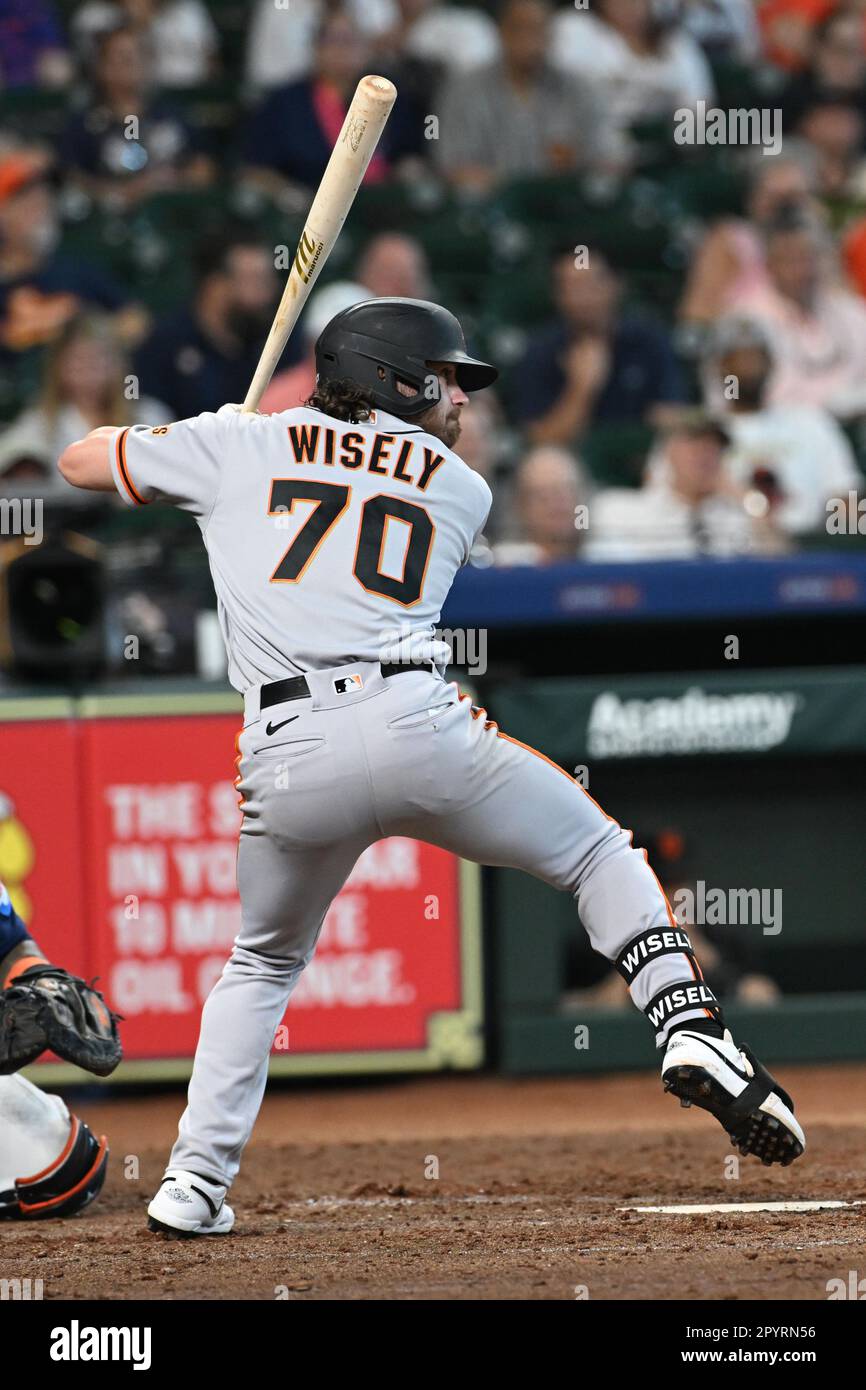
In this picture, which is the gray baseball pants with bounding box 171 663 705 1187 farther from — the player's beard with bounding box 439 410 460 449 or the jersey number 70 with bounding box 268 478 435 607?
the player's beard with bounding box 439 410 460 449

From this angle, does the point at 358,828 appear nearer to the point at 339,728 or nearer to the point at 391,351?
the point at 339,728

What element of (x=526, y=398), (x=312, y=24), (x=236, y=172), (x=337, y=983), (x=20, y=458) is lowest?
(x=337, y=983)

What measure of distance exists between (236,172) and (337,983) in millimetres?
4487

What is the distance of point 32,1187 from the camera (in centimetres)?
418

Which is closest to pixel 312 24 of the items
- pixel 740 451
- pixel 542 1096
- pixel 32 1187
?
pixel 740 451

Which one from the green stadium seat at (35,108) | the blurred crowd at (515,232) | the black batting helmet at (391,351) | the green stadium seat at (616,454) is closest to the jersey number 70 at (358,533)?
the black batting helmet at (391,351)

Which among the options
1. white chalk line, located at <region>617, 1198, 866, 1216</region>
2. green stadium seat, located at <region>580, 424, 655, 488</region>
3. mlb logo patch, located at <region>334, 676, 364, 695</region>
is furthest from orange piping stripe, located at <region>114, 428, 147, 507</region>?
green stadium seat, located at <region>580, 424, 655, 488</region>

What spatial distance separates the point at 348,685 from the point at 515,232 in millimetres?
5785

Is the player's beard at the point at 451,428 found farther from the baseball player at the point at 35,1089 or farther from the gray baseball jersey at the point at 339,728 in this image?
the baseball player at the point at 35,1089

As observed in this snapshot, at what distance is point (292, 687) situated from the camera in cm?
361

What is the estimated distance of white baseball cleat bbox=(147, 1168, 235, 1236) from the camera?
3.76 metres

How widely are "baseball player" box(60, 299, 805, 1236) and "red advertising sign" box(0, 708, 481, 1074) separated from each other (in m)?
2.28

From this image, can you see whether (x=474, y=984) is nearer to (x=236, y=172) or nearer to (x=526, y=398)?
(x=526, y=398)

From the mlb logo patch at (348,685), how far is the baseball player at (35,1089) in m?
0.92
